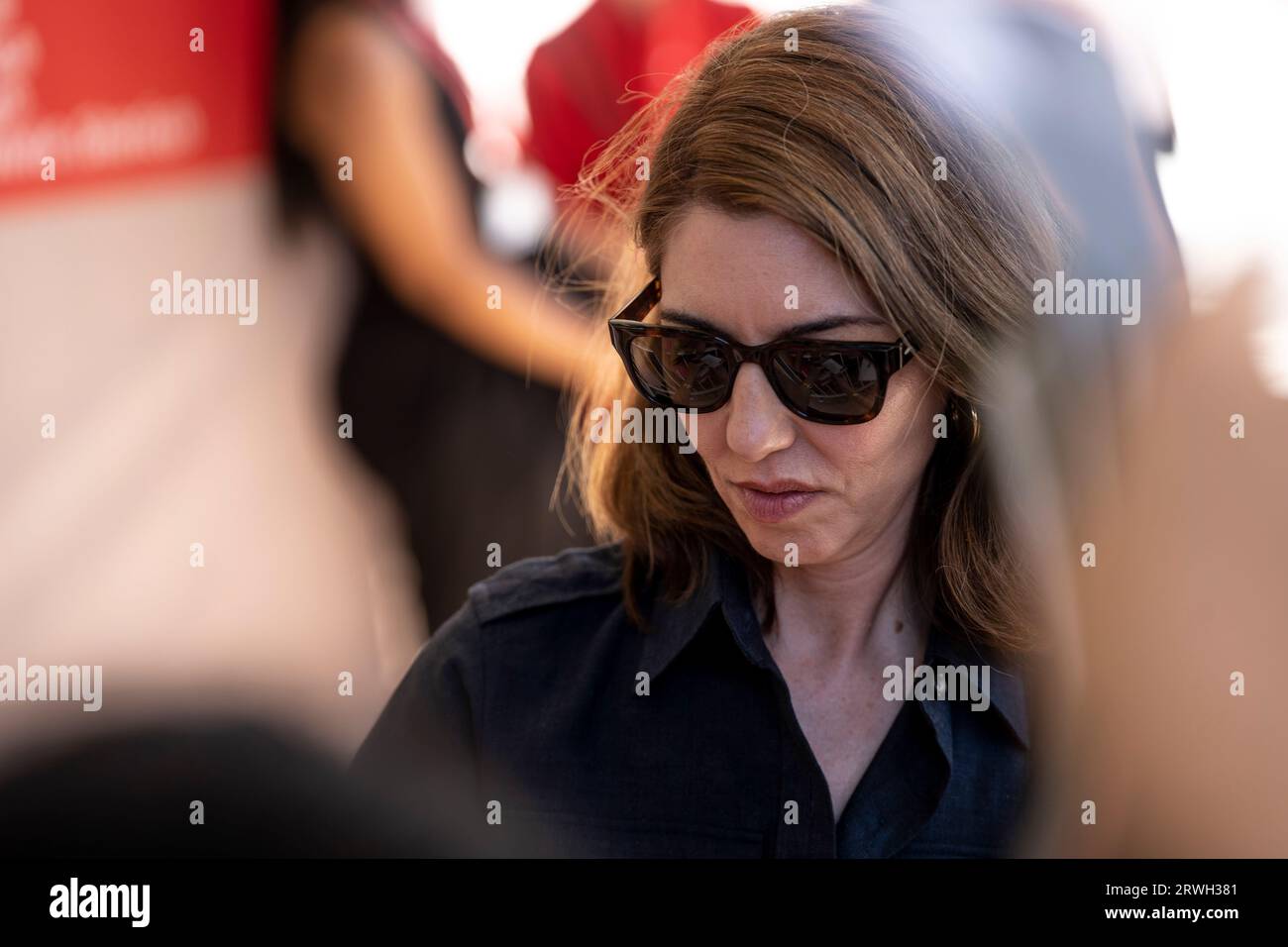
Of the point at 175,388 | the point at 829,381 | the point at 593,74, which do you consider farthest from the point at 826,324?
the point at 175,388

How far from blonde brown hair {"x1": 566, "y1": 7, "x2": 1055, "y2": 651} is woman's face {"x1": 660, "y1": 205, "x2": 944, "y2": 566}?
0.06 ft

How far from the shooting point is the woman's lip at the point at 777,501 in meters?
0.98

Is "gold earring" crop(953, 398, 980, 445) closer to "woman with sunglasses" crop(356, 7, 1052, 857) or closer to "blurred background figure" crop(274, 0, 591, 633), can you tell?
"woman with sunglasses" crop(356, 7, 1052, 857)

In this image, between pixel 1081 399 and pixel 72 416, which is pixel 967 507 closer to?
pixel 1081 399

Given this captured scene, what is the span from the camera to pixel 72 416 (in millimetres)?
1316

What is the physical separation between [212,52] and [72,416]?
48cm

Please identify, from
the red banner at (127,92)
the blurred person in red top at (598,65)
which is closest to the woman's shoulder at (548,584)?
the blurred person in red top at (598,65)

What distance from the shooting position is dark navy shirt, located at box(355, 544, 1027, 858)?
998 mm

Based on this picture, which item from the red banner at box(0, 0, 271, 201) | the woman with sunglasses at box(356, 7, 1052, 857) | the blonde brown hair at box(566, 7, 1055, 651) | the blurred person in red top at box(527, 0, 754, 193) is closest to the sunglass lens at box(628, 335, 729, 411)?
the woman with sunglasses at box(356, 7, 1052, 857)

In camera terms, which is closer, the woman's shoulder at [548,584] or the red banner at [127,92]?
the woman's shoulder at [548,584]

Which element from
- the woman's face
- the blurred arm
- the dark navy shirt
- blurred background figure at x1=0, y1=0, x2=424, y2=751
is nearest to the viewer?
the woman's face

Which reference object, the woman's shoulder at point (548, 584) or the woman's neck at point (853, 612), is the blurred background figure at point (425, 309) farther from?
the woman's neck at point (853, 612)

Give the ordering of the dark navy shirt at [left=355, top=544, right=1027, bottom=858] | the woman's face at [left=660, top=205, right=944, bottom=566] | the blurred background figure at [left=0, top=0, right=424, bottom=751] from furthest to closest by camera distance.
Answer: the blurred background figure at [left=0, top=0, right=424, bottom=751]
the dark navy shirt at [left=355, top=544, right=1027, bottom=858]
the woman's face at [left=660, top=205, right=944, bottom=566]
